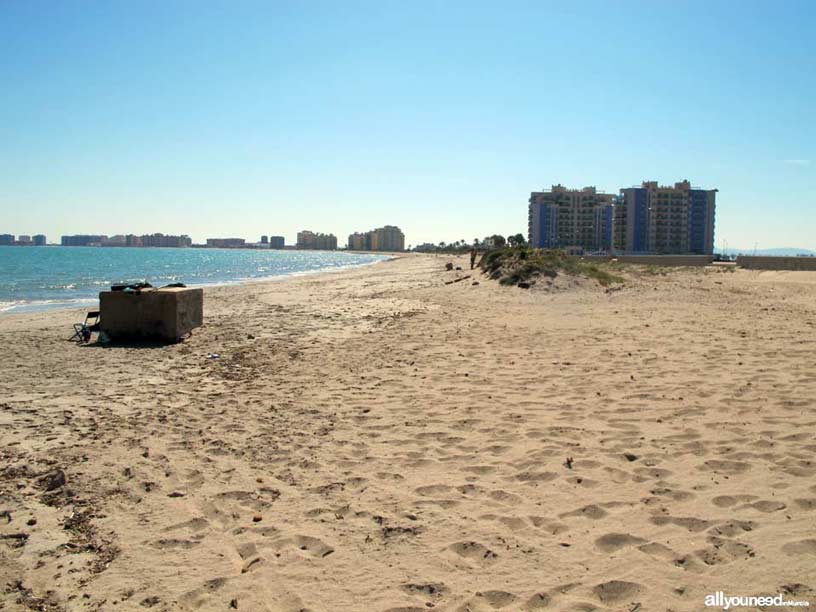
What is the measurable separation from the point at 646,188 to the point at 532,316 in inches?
4144

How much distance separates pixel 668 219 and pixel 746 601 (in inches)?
4548

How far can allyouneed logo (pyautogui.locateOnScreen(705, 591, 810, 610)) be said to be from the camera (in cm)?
279

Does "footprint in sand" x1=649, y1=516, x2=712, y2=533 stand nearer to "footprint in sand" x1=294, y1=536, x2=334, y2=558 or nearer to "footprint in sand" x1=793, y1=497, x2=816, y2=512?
"footprint in sand" x1=793, y1=497, x2=816, y2=512

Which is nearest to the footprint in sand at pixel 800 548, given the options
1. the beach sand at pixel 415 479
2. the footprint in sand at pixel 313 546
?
the beach sand at pixel 415 479

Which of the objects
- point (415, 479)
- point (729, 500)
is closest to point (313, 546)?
point (415, 479)

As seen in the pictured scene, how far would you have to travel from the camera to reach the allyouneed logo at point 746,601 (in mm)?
2791

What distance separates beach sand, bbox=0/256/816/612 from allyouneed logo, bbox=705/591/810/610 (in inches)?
1.7

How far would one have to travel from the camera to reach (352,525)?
3.75m

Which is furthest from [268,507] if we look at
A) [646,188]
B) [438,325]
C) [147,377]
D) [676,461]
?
[646,188]

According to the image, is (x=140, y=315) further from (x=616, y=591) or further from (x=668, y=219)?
(x=668, y=219)

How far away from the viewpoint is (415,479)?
4.46 m

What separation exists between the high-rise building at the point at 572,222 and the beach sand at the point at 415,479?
121 metres

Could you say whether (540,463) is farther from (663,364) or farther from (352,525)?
(663,364)

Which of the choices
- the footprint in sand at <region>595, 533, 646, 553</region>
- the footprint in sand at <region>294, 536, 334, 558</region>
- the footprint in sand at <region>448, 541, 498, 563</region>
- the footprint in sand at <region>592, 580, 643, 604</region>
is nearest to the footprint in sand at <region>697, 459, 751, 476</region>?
the footprint in sand at <region>595, 533, 646, 553</region>
